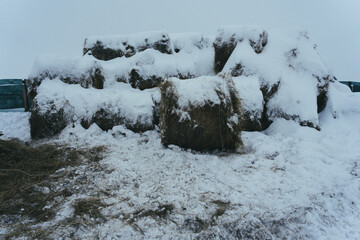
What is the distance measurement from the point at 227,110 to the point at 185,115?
0.66 m

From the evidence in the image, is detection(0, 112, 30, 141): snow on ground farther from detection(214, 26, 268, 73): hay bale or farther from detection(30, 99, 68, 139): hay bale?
detection(214, 26, 268, 73): hay bale

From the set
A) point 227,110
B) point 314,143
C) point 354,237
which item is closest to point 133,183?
point 227,110

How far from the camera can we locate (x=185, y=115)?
330 centimetres

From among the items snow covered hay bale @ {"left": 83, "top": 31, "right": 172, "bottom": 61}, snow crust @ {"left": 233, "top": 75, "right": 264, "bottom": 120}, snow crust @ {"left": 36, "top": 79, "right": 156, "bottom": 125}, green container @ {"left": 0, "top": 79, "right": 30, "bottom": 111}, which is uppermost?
snow covered hay bale @ {"left": 83, "top": 31, "right": 172, "bottom": 61}

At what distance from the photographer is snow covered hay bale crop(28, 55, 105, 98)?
482 centimetres

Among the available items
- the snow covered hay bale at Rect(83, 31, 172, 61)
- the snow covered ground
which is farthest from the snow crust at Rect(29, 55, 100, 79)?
the snow covered ground

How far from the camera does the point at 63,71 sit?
16.2 feet

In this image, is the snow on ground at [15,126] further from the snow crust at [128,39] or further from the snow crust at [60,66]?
the snow crust at [128,39]

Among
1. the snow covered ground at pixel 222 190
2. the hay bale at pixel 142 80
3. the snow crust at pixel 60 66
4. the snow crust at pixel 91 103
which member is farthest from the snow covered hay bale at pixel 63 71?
the snow covered ground at pixel 222 190

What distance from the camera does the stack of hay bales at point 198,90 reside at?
11.1 feet

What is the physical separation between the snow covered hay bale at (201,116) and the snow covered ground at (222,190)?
0.22m

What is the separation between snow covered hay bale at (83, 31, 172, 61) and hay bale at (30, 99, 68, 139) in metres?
2.82

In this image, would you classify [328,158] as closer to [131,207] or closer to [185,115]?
[185,115]

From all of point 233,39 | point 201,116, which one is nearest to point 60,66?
point 201,116
